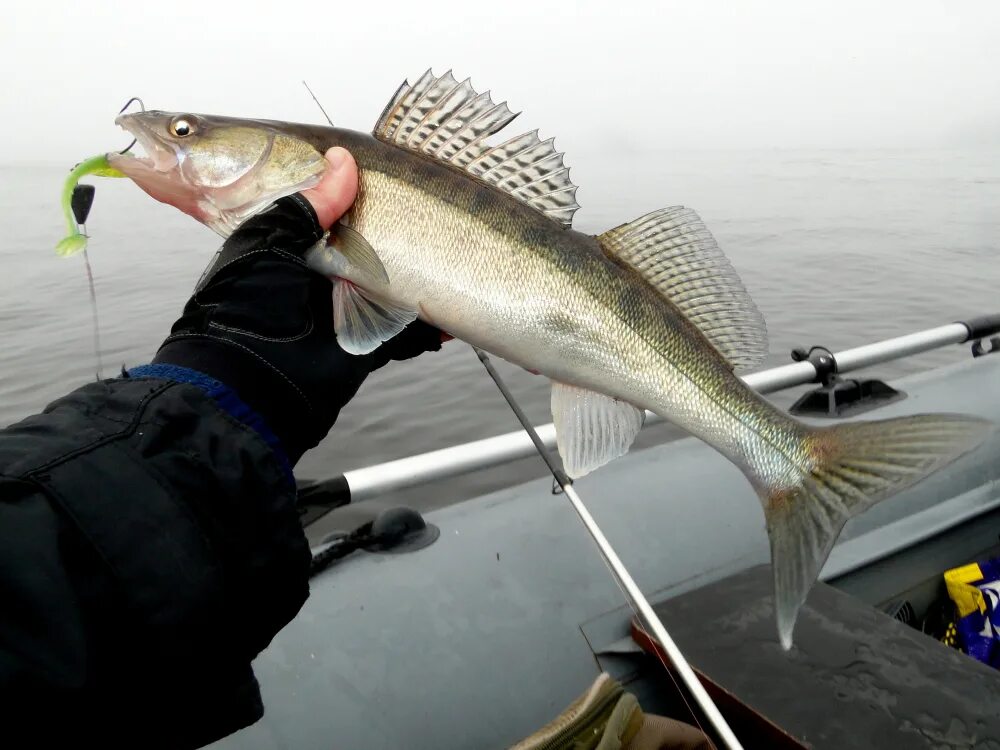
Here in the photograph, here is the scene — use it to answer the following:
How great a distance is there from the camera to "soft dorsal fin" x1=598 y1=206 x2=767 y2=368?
2076 millimetres

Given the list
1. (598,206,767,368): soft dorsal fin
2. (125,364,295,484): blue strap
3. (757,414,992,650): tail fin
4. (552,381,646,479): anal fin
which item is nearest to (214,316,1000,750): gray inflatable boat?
(757,414,992,650): tail fin

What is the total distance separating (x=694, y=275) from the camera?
6.88 feet

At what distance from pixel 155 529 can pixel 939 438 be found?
1.84 metres

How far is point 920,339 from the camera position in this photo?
401 cm

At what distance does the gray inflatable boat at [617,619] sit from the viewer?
77.4 inches

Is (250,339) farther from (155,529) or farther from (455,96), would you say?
(455,96)

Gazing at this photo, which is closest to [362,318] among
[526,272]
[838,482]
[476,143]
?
[526,272]

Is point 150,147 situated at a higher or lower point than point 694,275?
higher

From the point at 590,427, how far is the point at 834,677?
3.51ft

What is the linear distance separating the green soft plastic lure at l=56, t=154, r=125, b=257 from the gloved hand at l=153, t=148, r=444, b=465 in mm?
410

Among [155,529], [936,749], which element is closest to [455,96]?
[155,529]

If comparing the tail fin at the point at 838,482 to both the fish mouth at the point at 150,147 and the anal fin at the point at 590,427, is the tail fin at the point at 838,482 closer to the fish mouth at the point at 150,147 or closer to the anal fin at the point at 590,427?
the anal fin at the point at 590,427

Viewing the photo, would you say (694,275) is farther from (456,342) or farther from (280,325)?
(456,342)

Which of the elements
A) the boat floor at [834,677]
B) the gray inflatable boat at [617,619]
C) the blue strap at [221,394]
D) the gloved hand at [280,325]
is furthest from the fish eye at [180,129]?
the boat floor at [834,677]
